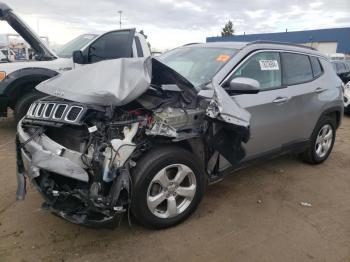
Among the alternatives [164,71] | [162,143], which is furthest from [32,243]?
[164,71]

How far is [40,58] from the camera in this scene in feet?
21.5

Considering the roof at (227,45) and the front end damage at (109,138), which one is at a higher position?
the roof at (227,45)

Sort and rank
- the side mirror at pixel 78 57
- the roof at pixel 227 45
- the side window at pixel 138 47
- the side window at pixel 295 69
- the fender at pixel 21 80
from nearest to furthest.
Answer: the roof at pixel 227 45 → the side window at pixel 295 69 → the fender at pixel 21 80 → the side mirror at pixel 78 57 → the side window at pixel 138 47

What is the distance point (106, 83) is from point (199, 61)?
1382 millimetres

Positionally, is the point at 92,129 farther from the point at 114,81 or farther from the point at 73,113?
the point at 114,81

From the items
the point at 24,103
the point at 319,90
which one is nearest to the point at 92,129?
the point at 319,90

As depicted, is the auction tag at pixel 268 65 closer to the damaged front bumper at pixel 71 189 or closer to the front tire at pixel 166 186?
the front tire at pixel 166 186

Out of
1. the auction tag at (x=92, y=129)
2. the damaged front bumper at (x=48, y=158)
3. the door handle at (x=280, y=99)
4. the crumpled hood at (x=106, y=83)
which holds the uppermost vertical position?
the crumpled hood at (x=106, y=83)

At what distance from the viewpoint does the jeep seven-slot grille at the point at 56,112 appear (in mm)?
2914

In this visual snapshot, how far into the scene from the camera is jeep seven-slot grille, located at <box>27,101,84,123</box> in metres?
2.91

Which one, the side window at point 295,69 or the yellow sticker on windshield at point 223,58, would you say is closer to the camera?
the yellow sticker on windshield at point 223,58

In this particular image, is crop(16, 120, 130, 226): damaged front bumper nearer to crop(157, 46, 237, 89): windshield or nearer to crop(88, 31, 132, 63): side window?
crop(157, 46, 237, 89): windshield

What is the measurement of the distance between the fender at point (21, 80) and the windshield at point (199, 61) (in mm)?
2757

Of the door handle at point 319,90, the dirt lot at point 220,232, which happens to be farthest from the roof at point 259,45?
the dirt lot at point 220,232
